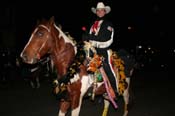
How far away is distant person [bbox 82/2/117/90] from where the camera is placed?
839 cm

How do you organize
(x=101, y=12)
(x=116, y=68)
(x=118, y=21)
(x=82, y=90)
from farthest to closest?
(x=118, y=21)
(x=116, y=68)
(x=101, y=12)
(x=82, y=90)

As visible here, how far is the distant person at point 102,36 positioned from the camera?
839cm

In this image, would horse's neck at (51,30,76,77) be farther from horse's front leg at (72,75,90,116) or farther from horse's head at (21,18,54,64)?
horse's front leg at (72,75,90,116)

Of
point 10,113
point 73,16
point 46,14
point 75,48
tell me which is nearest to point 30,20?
point 46,14

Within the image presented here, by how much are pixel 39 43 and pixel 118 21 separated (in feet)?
146

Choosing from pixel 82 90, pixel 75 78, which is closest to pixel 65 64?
pixel 75 78

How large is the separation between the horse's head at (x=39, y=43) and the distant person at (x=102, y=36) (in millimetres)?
1143

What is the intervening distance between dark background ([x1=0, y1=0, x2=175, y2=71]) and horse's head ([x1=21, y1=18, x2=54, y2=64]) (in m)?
11.1

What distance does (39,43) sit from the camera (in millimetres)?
7402

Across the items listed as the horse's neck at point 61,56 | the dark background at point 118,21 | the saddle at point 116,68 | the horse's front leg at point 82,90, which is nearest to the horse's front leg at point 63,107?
the horse's front leg at point 82,90

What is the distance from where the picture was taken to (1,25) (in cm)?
3497

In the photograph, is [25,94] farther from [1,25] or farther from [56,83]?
[1,25]

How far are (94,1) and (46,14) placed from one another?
7.65 m

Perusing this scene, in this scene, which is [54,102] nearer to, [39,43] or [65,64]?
[65,64]
